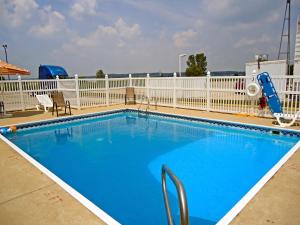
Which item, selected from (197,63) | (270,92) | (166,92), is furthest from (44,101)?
(197,63)

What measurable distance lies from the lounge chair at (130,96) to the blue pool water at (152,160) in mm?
3891

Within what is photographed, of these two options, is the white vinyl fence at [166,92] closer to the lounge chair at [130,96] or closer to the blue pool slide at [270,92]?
the lounge chair at [130,96]

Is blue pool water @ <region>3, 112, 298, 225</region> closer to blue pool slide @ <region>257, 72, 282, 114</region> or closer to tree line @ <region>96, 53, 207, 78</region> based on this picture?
blue pool slide @ <region>257, 72, 282, 114</region>

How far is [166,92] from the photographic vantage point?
11125 millimetres

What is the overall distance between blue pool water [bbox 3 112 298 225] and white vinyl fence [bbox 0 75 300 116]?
1.60m

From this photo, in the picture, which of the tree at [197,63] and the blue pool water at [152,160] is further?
the tree at [197,63]

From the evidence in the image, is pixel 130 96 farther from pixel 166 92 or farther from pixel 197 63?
pixel 197 63

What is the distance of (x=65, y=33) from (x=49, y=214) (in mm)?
17759

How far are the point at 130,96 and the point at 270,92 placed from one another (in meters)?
7.56

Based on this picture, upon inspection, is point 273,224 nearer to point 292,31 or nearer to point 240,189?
point 240,189

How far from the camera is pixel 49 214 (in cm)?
250

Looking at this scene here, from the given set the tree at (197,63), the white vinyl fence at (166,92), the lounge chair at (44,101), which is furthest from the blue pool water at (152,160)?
the tree at (197,63)

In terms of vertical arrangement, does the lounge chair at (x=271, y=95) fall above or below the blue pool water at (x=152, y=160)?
above

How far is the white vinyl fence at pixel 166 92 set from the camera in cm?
805
